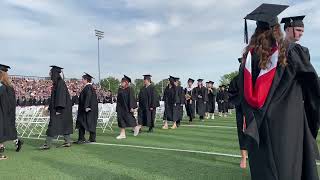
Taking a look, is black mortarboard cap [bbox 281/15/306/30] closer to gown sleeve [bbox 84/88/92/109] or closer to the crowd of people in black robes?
the crowd of people in black robes

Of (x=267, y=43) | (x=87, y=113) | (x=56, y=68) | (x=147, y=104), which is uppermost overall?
(x=56, y=68)

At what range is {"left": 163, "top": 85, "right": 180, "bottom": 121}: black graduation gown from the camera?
1608 cm

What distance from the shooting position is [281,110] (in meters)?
3.45

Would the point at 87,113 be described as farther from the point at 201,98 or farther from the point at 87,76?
the point at 201,98

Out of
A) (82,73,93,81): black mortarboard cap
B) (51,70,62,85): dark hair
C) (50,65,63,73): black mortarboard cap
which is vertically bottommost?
(51,70,62,85): dark hair

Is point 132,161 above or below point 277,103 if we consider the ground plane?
below

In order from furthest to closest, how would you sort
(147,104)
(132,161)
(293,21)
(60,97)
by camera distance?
(147,104) → (60,97) → (132,161) → (293,21)

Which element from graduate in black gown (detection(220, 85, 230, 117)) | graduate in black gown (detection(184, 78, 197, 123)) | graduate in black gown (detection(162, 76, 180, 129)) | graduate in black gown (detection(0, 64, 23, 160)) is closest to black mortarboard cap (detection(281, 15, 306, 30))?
graduate in black gown (detection(0, 64, 23, 160))

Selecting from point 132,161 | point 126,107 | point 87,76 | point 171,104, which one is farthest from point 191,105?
point 132,161

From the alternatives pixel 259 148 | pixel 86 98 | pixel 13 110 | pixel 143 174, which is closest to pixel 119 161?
pixel 143 174

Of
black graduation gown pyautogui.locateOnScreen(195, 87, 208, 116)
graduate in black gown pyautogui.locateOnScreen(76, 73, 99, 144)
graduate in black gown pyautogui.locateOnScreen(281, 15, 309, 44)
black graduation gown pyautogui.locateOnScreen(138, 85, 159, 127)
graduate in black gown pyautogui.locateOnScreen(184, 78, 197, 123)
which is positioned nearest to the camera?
graduate in black gown pyautogui.locateOnScreen(281, 15, 309, 44)

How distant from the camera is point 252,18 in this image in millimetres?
3764

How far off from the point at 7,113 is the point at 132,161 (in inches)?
129

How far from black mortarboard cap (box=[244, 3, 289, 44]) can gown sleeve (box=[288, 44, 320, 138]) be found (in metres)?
0.29
